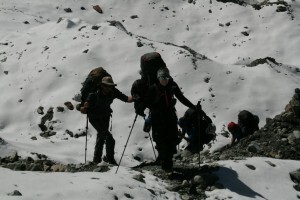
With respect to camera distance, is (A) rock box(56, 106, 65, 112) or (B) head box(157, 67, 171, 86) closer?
(B) head box(157, 67, 171, 86)

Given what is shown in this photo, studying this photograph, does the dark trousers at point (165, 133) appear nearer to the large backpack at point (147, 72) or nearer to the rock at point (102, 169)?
the large backpack at point (147, 72)

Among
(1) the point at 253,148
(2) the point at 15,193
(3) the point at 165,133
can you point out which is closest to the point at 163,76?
(3) the point at 165,133

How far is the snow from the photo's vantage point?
7.91 meters

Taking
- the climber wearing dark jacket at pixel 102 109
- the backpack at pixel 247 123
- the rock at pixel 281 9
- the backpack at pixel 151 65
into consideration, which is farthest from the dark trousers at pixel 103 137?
the rock at pixel 281 9

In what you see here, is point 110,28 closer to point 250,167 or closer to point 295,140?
point 295,140

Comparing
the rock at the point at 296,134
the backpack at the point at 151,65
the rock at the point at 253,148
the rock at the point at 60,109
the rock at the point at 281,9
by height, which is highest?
→ the rock at the point at 281,9

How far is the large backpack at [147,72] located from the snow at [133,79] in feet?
5.11

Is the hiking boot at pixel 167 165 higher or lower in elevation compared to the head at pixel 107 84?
lower

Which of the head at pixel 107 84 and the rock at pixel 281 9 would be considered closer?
the head at pixel 107 84

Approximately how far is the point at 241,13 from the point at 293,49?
6932 millimetres

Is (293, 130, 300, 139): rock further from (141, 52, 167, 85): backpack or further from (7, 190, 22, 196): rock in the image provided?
(7, 190, 22, 196): rock

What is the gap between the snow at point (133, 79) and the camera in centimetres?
791

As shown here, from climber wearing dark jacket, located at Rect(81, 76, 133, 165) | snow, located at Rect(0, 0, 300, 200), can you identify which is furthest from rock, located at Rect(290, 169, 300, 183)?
climber wearing dark jacket, located at Rect(81, 76, 133, 165)

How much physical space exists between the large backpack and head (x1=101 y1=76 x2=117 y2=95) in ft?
4.17
